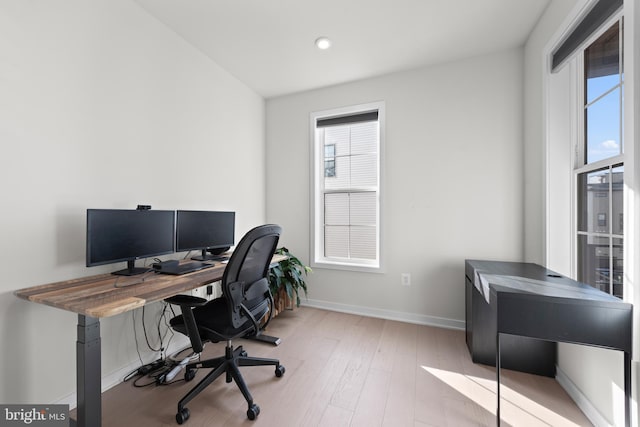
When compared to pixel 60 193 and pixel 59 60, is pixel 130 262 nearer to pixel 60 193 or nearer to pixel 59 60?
pixel 60 193

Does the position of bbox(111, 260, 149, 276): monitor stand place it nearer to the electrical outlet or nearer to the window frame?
the electrical outlet

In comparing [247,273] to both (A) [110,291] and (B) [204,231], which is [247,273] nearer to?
(A) [110,291]

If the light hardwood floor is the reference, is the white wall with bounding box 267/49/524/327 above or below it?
above

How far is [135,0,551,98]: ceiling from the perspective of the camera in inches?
75.0

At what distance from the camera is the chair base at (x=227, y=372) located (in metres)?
1.44

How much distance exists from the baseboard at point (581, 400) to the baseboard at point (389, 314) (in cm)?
84

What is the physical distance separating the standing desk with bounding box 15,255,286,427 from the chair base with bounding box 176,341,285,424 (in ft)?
1.27

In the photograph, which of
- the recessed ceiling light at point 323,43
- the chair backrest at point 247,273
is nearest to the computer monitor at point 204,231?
the chair backrest at point 247,273

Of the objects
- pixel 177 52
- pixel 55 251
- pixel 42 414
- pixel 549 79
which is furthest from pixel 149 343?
pixel 549 79

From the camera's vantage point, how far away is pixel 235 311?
149 cm

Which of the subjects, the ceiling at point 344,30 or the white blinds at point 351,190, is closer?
the ceiling at point 344,30

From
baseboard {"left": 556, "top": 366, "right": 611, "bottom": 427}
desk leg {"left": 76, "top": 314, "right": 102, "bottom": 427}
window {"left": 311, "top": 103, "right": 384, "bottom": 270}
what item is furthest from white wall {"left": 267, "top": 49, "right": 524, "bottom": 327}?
desk leg {"left": 76, "top": 314, "right": 102, "bottom": 427}

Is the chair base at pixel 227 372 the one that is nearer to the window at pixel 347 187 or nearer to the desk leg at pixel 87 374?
the desk leg at pixel 87 374

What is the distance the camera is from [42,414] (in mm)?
1360
